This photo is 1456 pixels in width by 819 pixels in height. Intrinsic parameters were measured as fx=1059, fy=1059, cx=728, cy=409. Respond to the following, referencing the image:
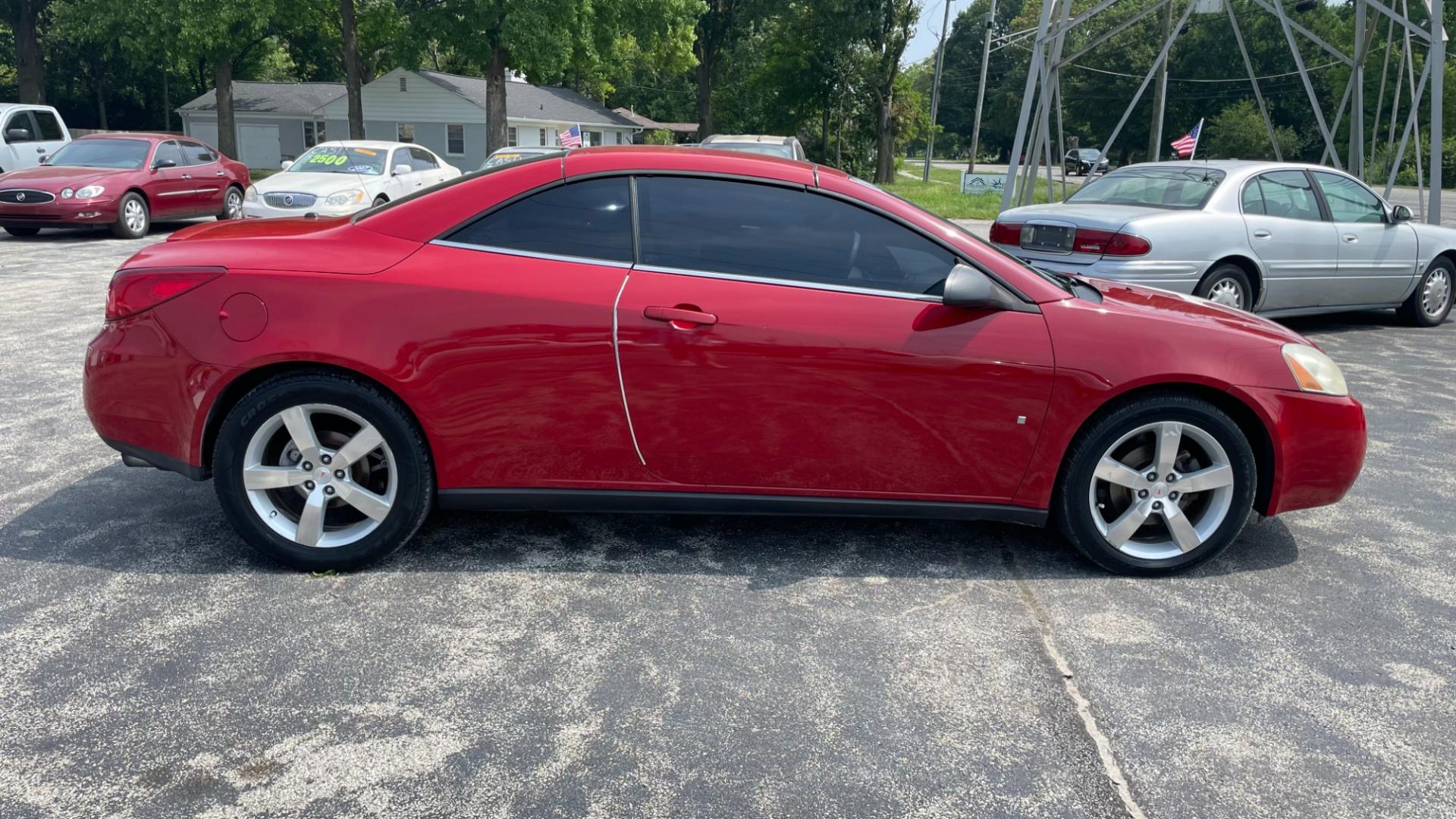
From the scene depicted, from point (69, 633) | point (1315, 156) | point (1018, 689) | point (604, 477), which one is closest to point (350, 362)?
point (604, 477)

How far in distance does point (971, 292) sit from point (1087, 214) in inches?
201

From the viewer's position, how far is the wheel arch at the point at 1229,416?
13.0 ft

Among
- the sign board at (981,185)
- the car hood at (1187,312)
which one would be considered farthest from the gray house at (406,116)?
the car hood at (1187,312)

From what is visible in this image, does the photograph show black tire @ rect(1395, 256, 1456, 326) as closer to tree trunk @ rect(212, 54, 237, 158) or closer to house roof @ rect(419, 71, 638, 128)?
house roof @ rect(419, 71, 638, 128)

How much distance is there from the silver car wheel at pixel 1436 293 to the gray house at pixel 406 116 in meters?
37.9

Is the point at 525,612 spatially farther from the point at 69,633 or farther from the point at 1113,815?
the point at 1113,815

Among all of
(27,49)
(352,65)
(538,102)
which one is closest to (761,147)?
(352,65)

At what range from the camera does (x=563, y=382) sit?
3.74 meters

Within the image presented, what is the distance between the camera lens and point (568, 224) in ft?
12.6

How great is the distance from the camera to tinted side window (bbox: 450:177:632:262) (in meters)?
3.82

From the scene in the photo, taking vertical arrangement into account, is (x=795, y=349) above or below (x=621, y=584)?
above

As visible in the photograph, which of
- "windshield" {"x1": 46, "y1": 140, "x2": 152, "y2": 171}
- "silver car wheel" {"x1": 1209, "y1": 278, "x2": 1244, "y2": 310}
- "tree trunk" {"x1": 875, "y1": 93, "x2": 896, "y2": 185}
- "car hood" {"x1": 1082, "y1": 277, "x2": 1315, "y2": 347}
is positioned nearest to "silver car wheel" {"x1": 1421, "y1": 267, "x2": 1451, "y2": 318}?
"silver car wheel" {"x1": 1209, "y1": 278, "x2": 1244, "y2": 310}

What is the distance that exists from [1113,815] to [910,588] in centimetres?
138

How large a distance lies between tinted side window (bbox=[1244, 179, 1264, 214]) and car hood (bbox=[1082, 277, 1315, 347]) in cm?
478
